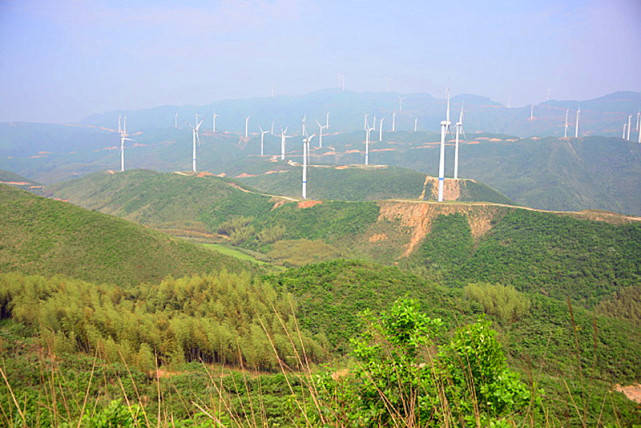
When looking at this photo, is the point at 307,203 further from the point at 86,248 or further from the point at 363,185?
the point at 86,248

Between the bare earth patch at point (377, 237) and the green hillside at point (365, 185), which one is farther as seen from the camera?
the green hillside at point (365, 185)

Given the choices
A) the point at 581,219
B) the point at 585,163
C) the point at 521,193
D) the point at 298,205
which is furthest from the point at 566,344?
the point at 585,163

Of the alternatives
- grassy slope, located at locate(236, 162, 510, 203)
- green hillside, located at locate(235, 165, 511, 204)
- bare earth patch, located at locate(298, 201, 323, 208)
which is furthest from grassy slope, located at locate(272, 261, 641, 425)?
grassy slope, located at locate(236, 162, 510, 203)

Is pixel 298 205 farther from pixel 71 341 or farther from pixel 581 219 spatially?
pixel 71 341

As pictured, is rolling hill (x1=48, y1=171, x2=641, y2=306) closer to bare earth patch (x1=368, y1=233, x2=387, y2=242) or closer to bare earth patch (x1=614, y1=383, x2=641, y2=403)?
bare earth patch (x1=368, y1=233, x2=387, y2=242)

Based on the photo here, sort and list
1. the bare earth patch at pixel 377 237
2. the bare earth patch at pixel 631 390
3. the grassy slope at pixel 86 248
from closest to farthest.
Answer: the bare earth patch at pixel 631 390, the grassy slope at pixel 86 248, the bare earth patch at pixel 377 237

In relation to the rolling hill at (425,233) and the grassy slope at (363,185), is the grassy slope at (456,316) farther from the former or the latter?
the grassy slope at (363,185)

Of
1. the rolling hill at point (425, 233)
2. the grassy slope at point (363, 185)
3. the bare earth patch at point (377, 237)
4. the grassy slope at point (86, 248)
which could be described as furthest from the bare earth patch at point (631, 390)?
the grassy slope at point (363, 185)
